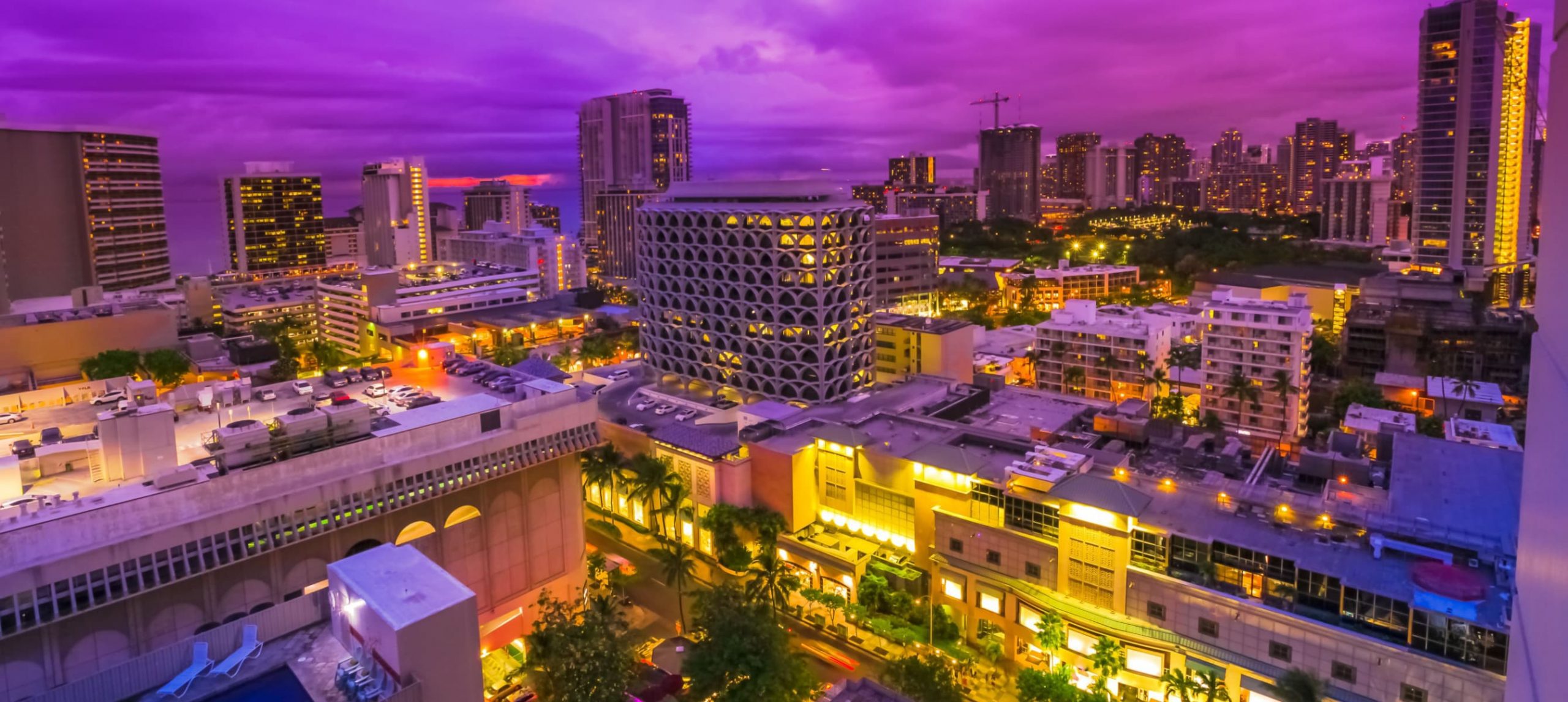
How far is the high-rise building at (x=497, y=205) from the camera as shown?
148m

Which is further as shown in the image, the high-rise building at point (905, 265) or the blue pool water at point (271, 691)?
the high-rise building at point (905, 265)

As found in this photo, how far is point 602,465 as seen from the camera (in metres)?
35.6

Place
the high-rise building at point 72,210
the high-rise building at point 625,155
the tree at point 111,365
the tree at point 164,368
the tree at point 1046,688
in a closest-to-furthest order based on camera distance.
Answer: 1. the tree at point 1046,688
2. the tree at point 111,365
3. the tree at point 164,368
4. the high-rise building at point 72,210
5. the high-rise building at point 625,155

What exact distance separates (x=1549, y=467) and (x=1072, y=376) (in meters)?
51.8

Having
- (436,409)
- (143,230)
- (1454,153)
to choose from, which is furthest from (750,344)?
(1454,153)

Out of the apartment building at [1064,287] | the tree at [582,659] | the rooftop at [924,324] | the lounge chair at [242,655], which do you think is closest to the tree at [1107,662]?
the tree at [582,659]

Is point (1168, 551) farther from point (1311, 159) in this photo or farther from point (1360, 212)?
point (1311, 159)

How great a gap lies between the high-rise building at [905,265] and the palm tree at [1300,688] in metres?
61.1

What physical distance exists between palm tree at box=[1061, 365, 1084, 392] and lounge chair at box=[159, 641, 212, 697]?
45.8 m

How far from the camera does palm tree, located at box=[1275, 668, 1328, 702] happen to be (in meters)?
20.3

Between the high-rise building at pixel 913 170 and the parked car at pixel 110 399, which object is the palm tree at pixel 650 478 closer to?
the parked car at pixel 110 399

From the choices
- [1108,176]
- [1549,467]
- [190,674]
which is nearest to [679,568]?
[190,674]

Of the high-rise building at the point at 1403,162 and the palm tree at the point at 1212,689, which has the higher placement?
the high-rise building at the point at 1403,162

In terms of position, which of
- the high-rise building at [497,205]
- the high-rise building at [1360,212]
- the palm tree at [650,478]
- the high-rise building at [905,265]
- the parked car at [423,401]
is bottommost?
the palm tree at [650,478]
